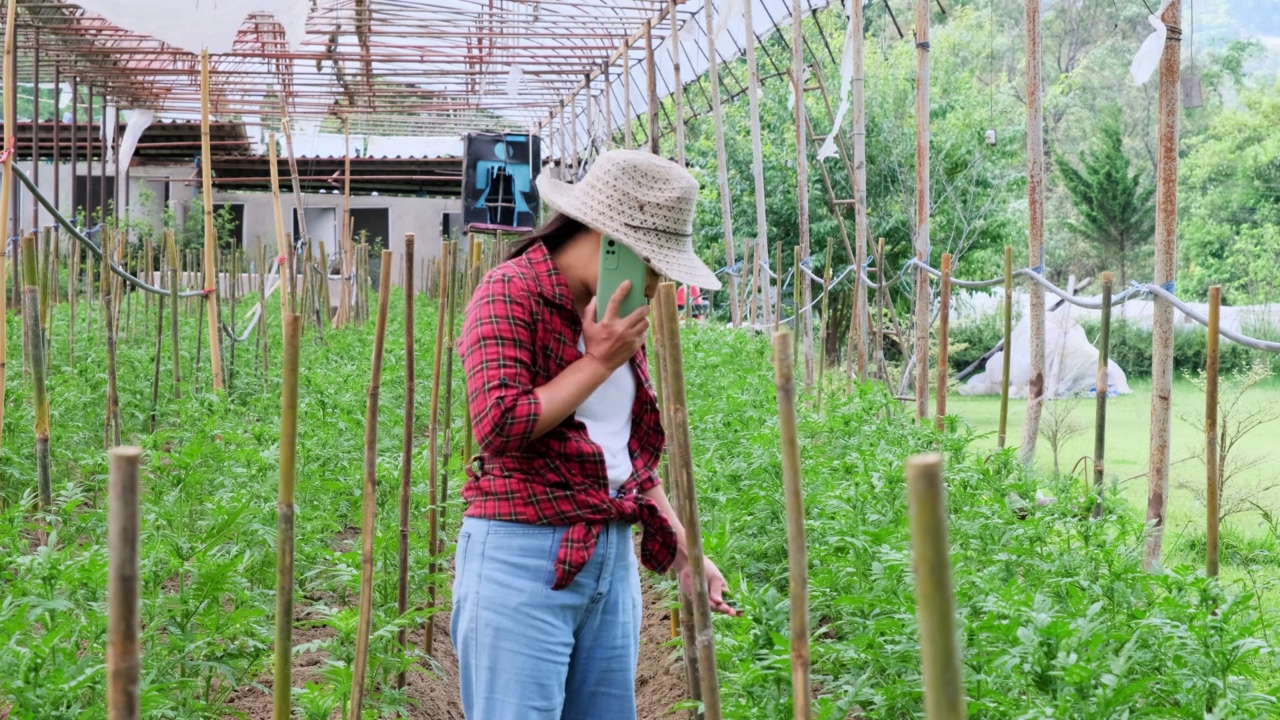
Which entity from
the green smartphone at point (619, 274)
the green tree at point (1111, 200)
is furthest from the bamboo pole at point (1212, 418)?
the green tree at point (1111, 200)

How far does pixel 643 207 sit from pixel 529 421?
43cm

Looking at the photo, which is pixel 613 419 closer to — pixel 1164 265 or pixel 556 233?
pixel 556 233

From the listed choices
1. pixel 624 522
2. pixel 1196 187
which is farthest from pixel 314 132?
pixel 624 522

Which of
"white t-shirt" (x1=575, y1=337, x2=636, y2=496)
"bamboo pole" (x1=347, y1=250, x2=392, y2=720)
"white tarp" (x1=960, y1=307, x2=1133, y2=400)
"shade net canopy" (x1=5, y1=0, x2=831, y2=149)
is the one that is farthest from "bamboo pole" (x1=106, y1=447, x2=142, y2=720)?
"white tarp" (x1=960, y1=307, x2=1133, y2=400)

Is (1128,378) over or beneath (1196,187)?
beneath

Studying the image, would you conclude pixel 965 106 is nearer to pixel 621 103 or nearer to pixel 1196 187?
pixel 621 103

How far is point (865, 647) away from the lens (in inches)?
106

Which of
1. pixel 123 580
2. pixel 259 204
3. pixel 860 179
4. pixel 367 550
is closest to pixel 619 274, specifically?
pixel 367 550

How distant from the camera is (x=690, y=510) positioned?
2.00 m

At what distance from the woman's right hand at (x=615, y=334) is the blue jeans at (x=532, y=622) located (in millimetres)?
332

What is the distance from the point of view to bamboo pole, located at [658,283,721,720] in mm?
1929

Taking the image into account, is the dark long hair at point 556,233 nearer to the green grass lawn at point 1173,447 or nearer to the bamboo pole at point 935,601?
the bamboo pole at point 935,601

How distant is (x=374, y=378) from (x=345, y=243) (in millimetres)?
13091

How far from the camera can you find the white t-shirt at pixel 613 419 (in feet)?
7.27
